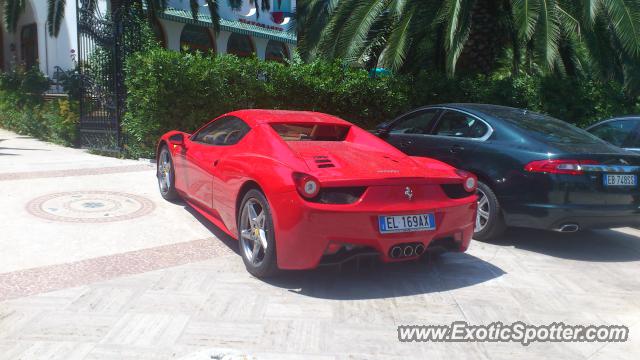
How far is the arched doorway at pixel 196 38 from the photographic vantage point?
25188mm

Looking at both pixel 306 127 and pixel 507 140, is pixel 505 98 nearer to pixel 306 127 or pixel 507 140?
pixel 507 140

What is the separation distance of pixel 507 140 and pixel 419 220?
207cm

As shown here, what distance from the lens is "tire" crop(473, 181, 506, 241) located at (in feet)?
18.2

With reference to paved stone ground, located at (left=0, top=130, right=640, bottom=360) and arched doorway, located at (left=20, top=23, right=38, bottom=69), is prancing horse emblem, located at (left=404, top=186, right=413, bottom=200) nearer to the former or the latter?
paved stone ground, located at (left=0, top=130, right=640, bottom=360)

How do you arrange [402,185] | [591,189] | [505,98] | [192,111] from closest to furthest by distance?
[402,185] < [591,189] < [192,111] < [505,98]

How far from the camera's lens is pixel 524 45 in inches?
509

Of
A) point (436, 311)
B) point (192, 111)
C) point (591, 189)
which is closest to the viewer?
point (436, 311)

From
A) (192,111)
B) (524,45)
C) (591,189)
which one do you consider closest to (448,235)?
(591,189)

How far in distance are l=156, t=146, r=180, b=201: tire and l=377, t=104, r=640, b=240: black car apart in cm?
331

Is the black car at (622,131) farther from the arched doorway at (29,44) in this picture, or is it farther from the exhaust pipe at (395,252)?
the arched doorway at (29,44)

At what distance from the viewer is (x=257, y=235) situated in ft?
14.1

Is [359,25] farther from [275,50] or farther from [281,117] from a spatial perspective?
[275,50]

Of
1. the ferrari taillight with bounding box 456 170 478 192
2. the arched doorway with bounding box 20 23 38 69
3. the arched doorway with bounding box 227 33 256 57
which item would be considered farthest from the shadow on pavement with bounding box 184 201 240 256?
the arched doorway with bounding box 227 33 256 57

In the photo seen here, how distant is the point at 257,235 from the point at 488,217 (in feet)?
8.59
